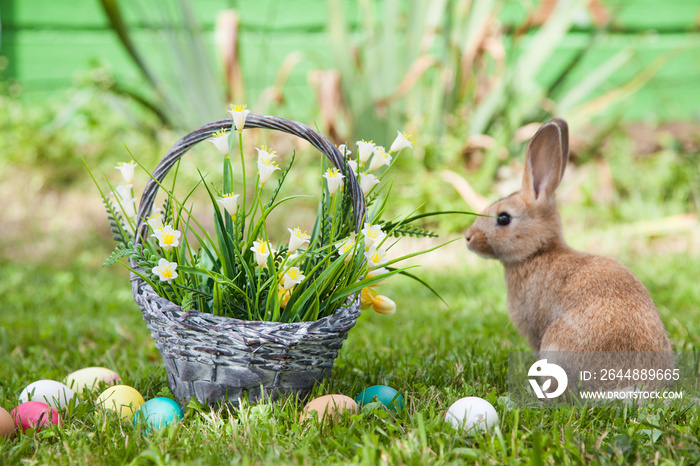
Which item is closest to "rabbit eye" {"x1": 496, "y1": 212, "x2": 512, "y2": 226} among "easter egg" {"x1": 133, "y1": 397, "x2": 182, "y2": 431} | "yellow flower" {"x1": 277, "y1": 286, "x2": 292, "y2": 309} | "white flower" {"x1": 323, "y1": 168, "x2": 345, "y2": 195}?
"white flower" {"x1": 323, "y1": 168, "x2": 345, "y2": 195}

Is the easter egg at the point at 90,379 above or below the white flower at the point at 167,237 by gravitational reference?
below

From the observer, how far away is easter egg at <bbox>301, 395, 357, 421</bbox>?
159 centimetres

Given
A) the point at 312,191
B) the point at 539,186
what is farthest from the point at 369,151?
the point at 312,191

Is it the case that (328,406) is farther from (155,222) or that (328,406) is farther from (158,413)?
(155,222)

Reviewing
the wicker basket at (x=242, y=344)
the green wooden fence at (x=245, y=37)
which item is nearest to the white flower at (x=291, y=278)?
the wicker basket at (x=242, y=344)

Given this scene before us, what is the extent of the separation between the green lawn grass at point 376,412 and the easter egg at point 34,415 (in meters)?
0.05

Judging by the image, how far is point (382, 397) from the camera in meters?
1.72

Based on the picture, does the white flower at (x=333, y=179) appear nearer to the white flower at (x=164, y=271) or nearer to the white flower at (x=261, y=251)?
the white flower at (x=261, y=251)

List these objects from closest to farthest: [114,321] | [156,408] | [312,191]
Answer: [156,408] → [114,321] → [312,191]

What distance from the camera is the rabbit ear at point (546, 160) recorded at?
6.66ft

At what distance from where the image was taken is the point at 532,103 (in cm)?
530

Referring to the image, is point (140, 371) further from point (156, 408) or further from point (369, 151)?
point (369, 151)

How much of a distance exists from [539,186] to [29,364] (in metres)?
2.04

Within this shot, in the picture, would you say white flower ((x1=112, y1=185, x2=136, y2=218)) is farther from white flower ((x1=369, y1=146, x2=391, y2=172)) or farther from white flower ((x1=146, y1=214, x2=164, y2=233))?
white flower ((x1=369, y1=146, x2=391, y2=172))
